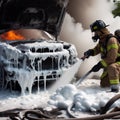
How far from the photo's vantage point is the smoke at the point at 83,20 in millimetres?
11914

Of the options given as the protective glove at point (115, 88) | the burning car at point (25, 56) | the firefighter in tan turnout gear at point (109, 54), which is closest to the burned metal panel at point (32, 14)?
the burning car at point (25, 56)

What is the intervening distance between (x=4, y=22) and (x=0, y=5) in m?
0.54

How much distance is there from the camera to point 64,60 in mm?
8508

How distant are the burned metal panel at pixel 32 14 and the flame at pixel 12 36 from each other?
101 millimetres

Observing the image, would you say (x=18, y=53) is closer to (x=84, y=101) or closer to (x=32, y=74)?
(x=32, y=74)

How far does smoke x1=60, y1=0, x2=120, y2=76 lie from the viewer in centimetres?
1191

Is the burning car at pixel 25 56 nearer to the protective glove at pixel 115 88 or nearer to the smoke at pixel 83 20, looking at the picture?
the protective glove at pixel 115 88

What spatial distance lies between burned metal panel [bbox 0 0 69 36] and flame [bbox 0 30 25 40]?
0.10 metres

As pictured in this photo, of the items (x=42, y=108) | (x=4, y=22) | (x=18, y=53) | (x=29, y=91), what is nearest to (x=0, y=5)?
(x=4, y=22)

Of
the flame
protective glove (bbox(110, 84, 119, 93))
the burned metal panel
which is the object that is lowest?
protective glove (bbox(110, 84, 119, 93))

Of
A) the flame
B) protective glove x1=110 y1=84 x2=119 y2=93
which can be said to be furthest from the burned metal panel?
protective glove x1=110 y1=84 x2=119 y2=93

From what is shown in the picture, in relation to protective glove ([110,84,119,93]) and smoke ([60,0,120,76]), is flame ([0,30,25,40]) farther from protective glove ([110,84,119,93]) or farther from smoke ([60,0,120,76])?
smoke ([60,0,120,76])

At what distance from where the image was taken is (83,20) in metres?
13.0

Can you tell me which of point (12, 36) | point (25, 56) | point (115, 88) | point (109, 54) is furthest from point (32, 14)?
point (115, 88)
